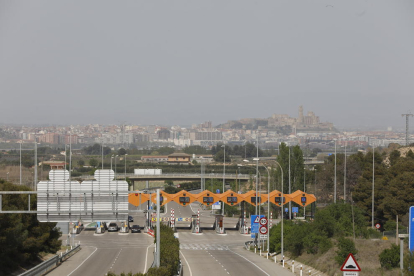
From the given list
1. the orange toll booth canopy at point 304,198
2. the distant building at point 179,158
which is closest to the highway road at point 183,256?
the orange toll booth canopy at point 304,198

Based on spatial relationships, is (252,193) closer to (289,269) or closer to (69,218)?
(289,269)

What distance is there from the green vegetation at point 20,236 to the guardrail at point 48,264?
1.52 metres

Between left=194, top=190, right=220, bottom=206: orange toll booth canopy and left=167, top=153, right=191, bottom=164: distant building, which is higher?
left=194, top=190, right=220, bottom=206: orange toll booth canopy

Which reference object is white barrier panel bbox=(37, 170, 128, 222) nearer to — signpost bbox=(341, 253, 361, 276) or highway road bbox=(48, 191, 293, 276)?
highway road bbox=(48, 191, 293, 276)

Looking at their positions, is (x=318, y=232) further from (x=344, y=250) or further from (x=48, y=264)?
(x=48, y=264)

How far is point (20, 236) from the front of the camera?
1299 inches

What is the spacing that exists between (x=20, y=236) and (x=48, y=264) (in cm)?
249

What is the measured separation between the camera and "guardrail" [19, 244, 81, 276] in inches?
1172

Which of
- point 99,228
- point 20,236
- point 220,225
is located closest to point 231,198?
point 220,225

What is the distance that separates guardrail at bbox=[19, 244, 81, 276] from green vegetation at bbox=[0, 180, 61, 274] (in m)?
1.52

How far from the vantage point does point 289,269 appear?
35094 mm

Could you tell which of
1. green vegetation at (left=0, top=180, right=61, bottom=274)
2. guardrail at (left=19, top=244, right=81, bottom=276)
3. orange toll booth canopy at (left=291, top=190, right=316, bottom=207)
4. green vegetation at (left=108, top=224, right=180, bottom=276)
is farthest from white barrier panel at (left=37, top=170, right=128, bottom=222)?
orange toll booth canopy at (left=291, top=190, right=316, bottom=207)

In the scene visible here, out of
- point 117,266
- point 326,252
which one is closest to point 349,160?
point 326,252

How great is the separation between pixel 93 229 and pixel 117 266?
29.4 m
